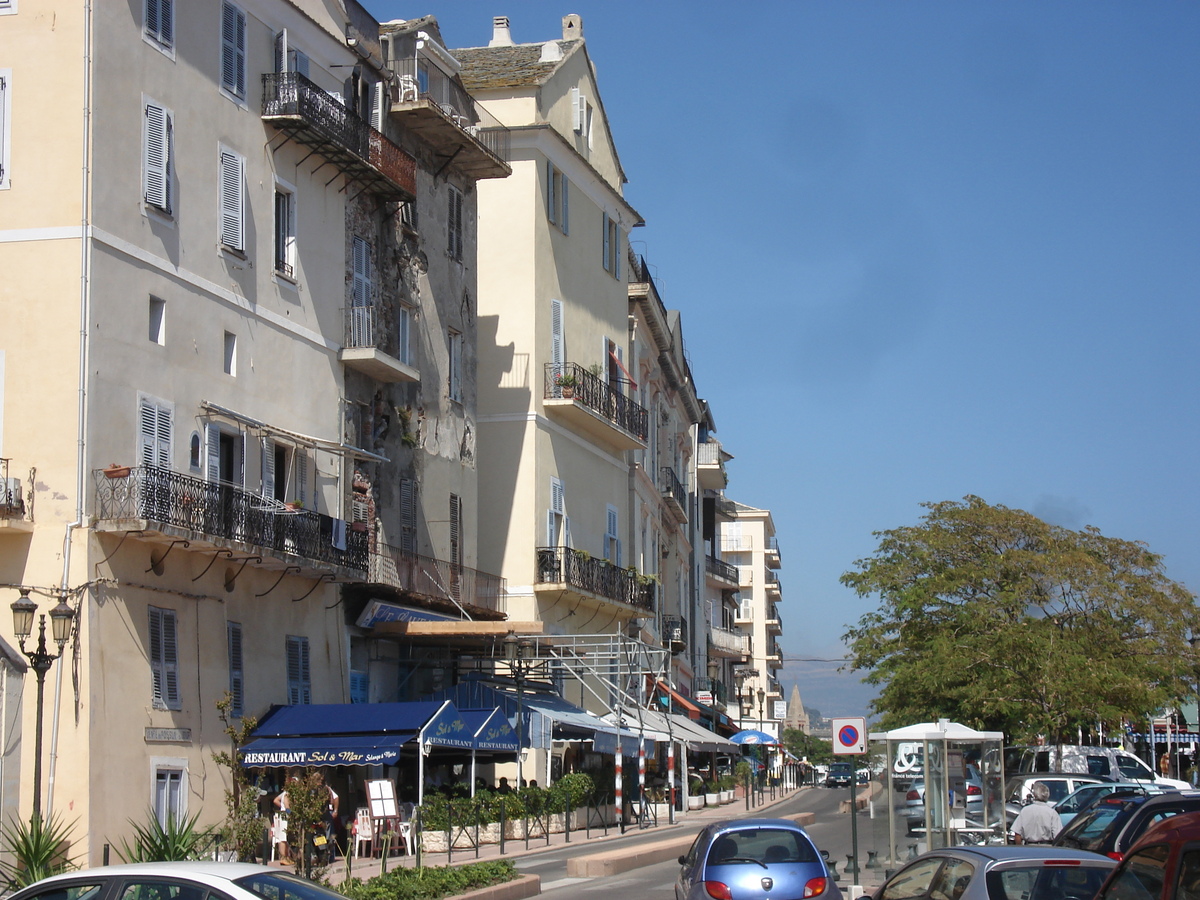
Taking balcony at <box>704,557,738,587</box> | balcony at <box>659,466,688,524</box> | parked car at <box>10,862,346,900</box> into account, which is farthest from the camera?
balcony at <box>704,557,738,587</box>

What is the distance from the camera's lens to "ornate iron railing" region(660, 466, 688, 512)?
59688 mm

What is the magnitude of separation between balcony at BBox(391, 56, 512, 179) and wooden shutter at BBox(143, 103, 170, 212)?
9991 millimetres

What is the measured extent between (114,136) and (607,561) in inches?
882

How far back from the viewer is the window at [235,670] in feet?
88.1

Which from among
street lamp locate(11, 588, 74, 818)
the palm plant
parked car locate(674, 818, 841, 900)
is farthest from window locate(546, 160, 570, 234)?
parked car locate(674, 818, 841, 900)

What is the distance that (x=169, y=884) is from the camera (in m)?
10.7

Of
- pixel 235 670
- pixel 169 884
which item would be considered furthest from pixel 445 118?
pixel 169 884

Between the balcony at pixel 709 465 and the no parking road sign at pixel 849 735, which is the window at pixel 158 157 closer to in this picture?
the no parking road sign at pixel 849 735

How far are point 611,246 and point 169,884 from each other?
37.8 m

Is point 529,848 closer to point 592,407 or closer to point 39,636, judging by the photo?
point 39,636

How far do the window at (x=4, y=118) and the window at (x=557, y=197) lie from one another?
19.2 meters

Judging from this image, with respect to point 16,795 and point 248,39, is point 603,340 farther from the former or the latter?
point 16,795

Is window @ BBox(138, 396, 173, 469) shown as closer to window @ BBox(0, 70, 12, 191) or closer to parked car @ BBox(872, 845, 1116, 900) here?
window @ BBox(0, 70, 12, 191)

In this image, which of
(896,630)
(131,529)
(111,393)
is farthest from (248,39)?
(896,630)
